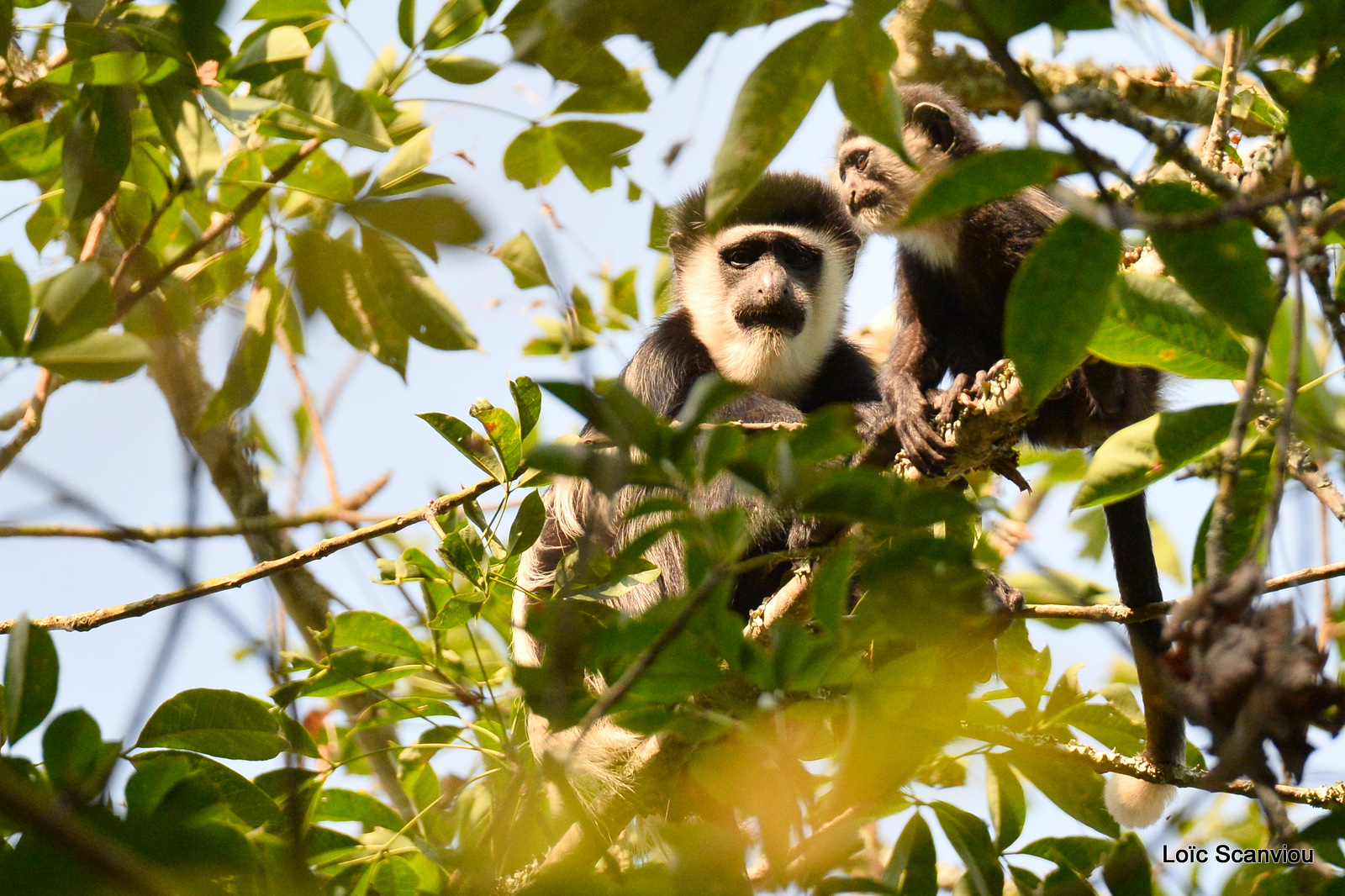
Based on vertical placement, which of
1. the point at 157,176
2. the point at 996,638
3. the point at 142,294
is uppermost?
the point at 157,176

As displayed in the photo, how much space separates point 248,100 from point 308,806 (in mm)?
1253

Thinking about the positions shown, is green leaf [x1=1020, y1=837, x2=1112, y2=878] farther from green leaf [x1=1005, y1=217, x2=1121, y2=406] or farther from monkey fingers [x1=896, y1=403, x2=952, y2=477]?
green leaf [x1=1005, y1=217, x2=1121, y2=406]

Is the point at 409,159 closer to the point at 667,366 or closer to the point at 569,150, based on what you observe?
the point at 569,150

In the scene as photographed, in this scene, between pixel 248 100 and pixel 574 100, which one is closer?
pixel 248 100

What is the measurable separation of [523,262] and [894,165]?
1737 mm

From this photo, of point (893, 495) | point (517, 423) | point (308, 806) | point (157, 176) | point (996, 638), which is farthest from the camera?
point (996, 638)

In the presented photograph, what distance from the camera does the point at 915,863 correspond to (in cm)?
195

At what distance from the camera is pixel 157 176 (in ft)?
7.91

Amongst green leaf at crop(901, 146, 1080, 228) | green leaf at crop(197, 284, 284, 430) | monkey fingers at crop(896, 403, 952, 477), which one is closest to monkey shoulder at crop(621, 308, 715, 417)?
monkey fingers at crop(896, 403, 952, 477)

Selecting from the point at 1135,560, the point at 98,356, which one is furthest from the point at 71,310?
the point at 1135,560

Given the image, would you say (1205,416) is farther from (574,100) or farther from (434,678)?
(434,678)

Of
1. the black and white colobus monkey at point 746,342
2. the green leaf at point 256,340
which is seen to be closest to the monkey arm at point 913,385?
the black and white colobus monkey at point 746,342

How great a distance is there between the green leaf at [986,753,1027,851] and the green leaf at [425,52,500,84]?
5.58ft

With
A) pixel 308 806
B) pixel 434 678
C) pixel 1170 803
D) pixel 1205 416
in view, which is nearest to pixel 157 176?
pixel 434 678
